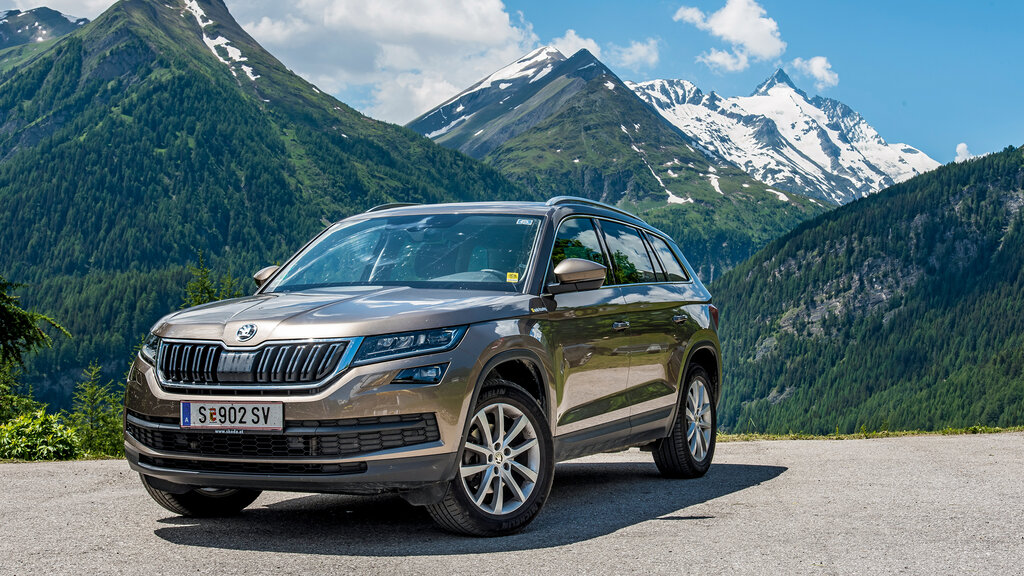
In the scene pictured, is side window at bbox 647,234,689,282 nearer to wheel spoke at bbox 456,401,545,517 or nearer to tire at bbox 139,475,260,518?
wheel spoke at bbox 456,401,545,517

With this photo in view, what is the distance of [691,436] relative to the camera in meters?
Result: 8.94

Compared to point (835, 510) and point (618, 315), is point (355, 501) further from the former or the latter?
point (835, 510)

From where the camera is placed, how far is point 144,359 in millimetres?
6051

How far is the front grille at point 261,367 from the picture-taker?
17.6ft

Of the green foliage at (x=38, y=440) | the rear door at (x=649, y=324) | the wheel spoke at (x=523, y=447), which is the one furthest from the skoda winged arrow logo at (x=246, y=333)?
the green foliage at (x=38, y=440)

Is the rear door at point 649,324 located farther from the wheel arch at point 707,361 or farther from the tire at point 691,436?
the tire at point 691,436

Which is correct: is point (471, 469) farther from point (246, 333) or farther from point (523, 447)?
point (246, 333)

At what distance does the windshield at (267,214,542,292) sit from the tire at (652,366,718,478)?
258 centimetres

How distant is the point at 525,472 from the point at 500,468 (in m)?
0.22

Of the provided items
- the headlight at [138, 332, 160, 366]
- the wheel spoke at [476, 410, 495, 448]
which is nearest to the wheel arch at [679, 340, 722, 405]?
the wheel spoke at [476, 410, 495, 448]

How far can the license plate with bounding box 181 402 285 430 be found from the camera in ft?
17.6

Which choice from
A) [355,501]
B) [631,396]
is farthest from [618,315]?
[355,501]

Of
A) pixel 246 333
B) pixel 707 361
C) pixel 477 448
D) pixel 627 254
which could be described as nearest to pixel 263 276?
pixel 246 333

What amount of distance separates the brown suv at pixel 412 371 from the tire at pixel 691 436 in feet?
3.24
